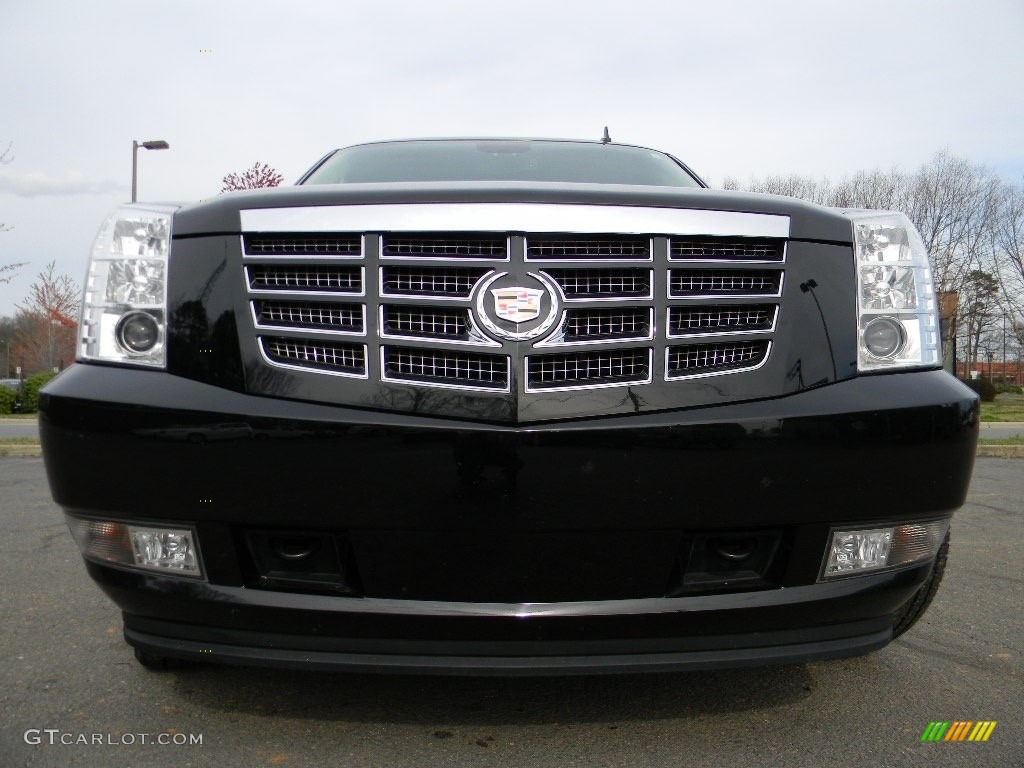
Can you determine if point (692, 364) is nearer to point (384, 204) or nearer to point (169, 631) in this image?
point (384, 204)

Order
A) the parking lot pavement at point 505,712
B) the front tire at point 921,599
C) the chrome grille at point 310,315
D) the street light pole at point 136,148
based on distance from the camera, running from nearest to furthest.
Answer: the chrome grille at point 310,315
the parking lot pavement at point 505,712
the front tire at point 921,599
the street light pole at point 136,148

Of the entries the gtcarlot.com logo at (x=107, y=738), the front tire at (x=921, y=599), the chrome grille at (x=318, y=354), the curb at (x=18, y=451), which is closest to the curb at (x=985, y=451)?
the curb at (x=18, y=451)

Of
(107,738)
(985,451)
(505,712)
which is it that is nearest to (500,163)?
(505,712)

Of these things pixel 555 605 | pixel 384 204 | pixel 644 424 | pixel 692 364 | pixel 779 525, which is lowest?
pixel 555 605

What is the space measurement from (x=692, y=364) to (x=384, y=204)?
727mm

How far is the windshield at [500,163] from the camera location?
10.3 feet

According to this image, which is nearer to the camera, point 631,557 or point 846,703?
point 631,557

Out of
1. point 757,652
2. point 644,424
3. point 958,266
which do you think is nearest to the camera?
point 644,424

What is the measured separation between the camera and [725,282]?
71.3 inches

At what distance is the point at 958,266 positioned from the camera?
3334cm

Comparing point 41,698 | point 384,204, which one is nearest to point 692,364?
point 384,204

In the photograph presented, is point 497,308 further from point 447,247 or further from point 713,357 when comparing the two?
point 713,357

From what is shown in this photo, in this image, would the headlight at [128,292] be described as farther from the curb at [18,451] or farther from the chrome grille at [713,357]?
the curb at [18,451]

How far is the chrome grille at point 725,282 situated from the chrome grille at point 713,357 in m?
0.11
